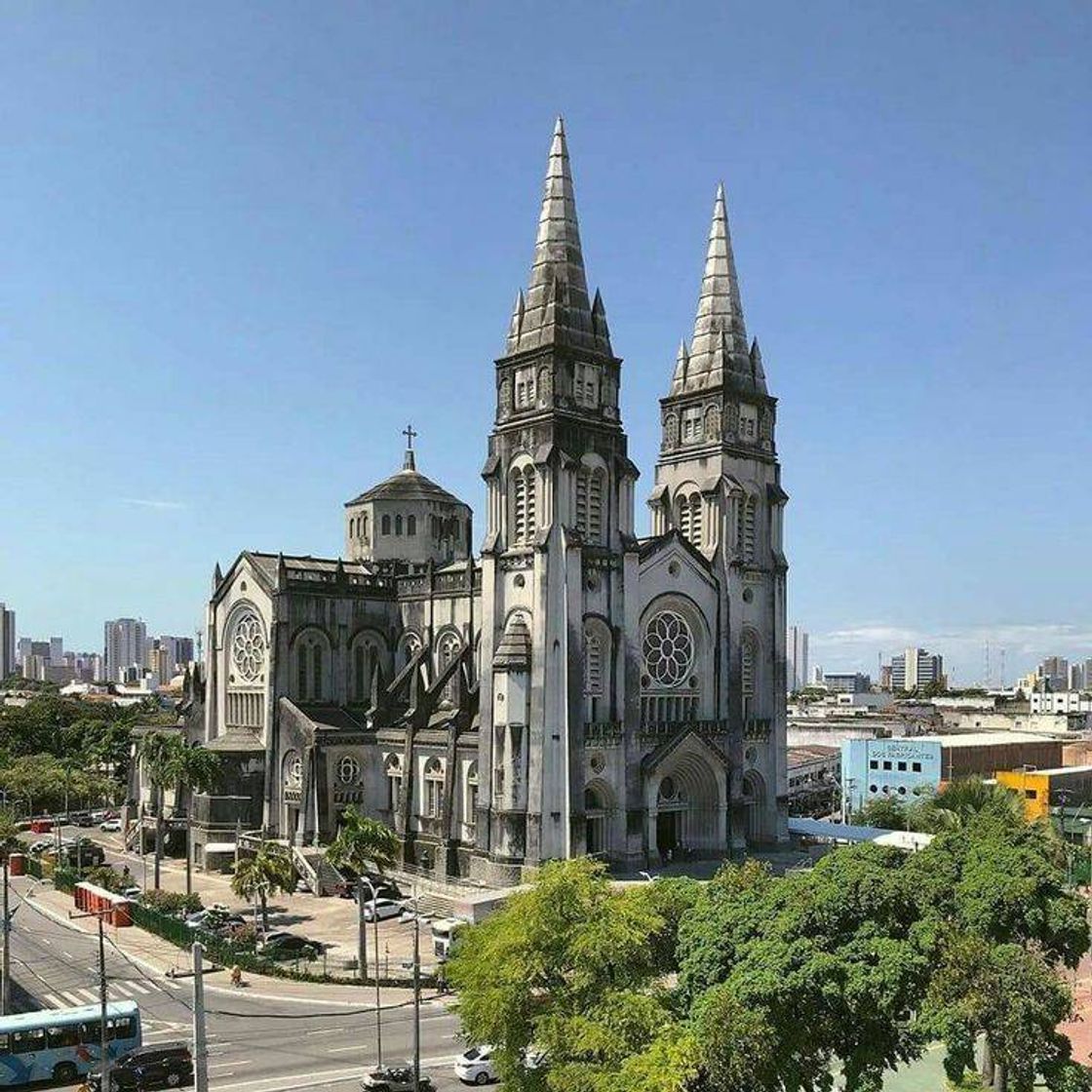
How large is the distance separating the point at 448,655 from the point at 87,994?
30.7 metres

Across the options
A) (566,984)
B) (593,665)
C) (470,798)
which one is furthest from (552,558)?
(566,984)

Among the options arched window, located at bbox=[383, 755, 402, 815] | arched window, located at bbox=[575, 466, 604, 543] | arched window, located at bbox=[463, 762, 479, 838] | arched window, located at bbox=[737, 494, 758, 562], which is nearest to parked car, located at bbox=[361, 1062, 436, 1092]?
arched window, located at bbox=[463, 762, 479, 838]

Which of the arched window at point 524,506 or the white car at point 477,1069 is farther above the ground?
the arched window at point 524,506

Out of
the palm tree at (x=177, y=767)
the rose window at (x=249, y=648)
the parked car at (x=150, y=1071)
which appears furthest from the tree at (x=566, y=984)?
the rose window at (x=249, y=648)

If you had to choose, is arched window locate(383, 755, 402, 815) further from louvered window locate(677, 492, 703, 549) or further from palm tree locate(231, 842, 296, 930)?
louvered window locate(677, 492, 703, 549)

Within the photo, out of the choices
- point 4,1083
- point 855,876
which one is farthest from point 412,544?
point 855,876

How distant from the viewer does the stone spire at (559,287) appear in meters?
57.4

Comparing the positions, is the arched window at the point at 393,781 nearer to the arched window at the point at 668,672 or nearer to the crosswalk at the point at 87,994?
the arched window at the point at 668,672

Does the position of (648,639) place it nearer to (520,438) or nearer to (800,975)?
(520,438)

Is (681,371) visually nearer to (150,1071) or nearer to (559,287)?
(559,287)

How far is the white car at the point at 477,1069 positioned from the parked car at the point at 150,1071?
7.42m

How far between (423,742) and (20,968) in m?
22.8

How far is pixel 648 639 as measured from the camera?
6125 cm

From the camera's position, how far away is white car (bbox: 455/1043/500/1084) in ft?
102
